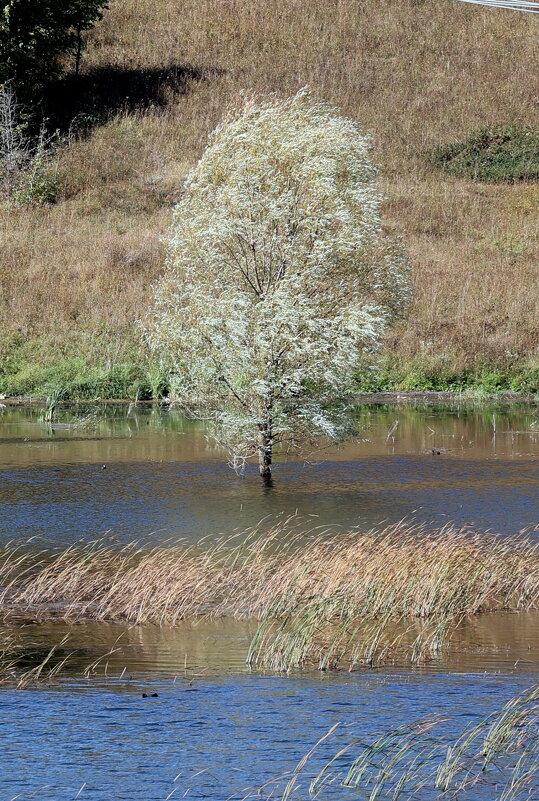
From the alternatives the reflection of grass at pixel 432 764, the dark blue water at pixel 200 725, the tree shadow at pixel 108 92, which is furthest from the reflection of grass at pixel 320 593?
the tree shadow at pixel 108 92

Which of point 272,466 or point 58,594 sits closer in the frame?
point 58,594

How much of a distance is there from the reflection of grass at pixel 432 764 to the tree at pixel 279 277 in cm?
1580

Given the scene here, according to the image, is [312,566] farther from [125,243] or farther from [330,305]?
[125,243]

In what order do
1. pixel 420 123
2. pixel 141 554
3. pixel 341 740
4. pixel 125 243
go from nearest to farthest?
pixel 341 740, pixel 141 554, pixel 125 243, pixel 420 123

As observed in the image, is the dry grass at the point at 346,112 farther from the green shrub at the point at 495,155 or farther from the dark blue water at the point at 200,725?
the dark blue water at the point at 200,725

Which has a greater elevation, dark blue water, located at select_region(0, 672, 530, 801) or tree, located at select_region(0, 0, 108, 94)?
tree, located at select_region(0, 0, 108, 94)

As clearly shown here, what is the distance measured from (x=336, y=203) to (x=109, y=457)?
1085cm

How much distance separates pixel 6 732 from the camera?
1221 cm

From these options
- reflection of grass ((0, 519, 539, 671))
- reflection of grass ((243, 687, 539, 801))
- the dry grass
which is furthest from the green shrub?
reflection of grass ((243, 687, 539, 801))

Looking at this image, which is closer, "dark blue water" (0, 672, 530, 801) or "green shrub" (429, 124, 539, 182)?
"dark blue water" (0, 672, 530, 801)

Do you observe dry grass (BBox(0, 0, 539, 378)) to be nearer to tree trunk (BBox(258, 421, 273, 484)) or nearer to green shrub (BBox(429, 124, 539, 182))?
green shrub (BBox(429, 124, 539, 182))

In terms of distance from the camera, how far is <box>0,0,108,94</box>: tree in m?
65.3

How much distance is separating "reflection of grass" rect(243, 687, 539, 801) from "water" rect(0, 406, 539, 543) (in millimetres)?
11278

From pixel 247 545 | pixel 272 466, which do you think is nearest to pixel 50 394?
pixel 272 466
